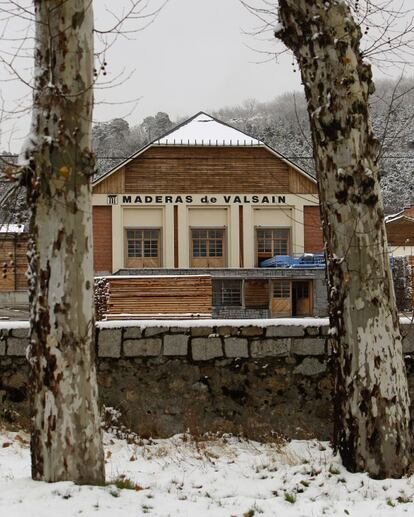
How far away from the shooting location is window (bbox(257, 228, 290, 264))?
110 ft

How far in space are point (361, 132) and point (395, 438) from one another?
9.38ft

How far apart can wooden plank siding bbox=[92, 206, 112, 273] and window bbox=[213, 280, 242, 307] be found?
5495 mm

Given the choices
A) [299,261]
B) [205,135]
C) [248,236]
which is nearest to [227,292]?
[248,236]

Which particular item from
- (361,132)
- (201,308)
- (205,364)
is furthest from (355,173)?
(201,308)

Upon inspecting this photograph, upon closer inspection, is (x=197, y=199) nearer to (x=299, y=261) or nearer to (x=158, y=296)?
(x=299, y=261)

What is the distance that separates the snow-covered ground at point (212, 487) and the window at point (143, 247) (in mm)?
24442

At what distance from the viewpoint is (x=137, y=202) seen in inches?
1298

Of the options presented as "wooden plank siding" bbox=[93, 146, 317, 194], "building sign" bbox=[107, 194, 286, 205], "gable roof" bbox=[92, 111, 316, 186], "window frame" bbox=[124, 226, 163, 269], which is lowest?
"window frame" bbox=[124, 226, 163, 269]

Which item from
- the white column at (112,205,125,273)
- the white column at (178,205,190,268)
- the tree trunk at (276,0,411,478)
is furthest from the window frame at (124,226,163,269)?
the tree trunk at (276,0,411,478)

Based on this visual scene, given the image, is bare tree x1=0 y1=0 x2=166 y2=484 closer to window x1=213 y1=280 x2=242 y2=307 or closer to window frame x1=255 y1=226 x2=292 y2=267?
window x1=213 y1=280 x2=242 y2=307

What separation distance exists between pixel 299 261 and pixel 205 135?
8.43 m

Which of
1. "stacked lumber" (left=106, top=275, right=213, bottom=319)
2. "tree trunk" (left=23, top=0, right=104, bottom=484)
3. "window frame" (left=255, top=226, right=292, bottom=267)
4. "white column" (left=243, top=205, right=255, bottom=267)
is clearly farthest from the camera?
"window frame" (left=255, top=226, right=292, bottom=267)

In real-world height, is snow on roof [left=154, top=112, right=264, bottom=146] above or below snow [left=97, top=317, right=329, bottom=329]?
above

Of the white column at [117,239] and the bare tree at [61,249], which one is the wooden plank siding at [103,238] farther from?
the bare tree at [61,249]
